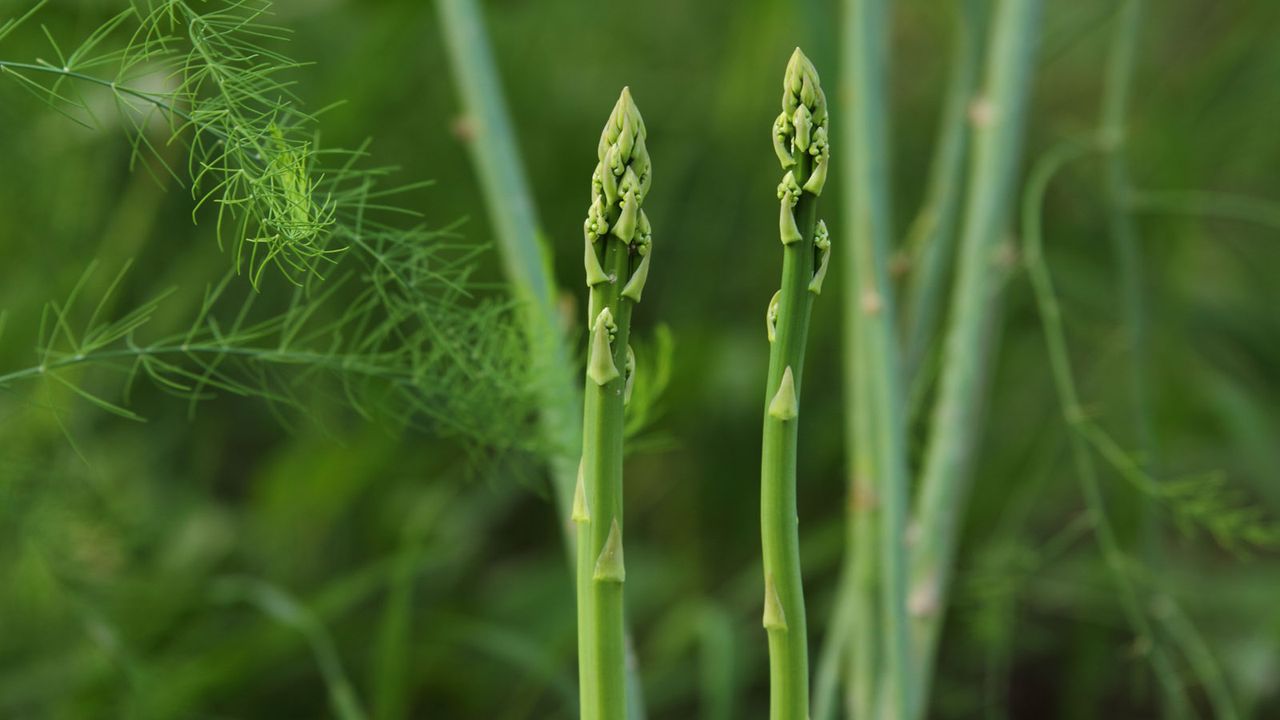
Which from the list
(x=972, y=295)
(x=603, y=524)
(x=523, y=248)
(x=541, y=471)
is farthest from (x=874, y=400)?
(x=541, y=471)

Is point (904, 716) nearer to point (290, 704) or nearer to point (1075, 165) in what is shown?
point (290, 704)

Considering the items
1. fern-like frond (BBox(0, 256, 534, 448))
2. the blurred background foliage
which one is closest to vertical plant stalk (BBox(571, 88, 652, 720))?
fern-like frond (BBox(0, 256, 534, 448))

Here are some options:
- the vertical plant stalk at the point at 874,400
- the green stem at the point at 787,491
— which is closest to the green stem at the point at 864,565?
the vertical plant stalk at the point at 874,400

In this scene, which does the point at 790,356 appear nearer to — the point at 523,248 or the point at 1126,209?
the point at 523,248

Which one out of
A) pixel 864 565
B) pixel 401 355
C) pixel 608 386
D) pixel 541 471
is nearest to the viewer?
pixel 608 386

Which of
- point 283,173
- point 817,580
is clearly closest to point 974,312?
point 283,173

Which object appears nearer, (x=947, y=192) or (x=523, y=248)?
(x=523, y=248)
